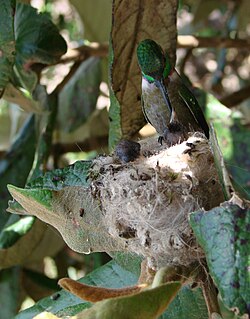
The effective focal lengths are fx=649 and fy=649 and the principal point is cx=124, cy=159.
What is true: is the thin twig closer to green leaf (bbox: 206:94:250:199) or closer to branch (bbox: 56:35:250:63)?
branch (bbox: 56:35:250:63)

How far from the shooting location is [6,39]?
44.1 inches

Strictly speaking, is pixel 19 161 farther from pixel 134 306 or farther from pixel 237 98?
pixel 134 306

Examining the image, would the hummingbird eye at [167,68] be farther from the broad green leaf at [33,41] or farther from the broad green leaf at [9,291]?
the broad green leaf at [9,291]

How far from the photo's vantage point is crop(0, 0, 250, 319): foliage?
0.75m

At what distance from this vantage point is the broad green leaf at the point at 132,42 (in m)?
1.22

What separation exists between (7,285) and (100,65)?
2.13 feet

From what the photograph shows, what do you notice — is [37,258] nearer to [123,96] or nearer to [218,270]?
[123,96]

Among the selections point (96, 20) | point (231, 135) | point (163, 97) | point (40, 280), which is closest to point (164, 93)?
point (163, 97)

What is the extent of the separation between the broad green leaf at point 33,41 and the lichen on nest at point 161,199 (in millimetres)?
407

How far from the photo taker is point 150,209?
99 centimetres

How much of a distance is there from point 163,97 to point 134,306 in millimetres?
688

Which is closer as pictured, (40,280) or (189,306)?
(189,306)

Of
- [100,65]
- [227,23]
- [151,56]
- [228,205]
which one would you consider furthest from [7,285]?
[227,23]

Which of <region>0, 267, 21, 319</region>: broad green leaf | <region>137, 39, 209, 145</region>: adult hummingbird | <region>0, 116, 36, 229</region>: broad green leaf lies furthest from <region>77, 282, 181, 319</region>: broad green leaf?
<region>0, 267, 21, 319</region>: broad green leaf
